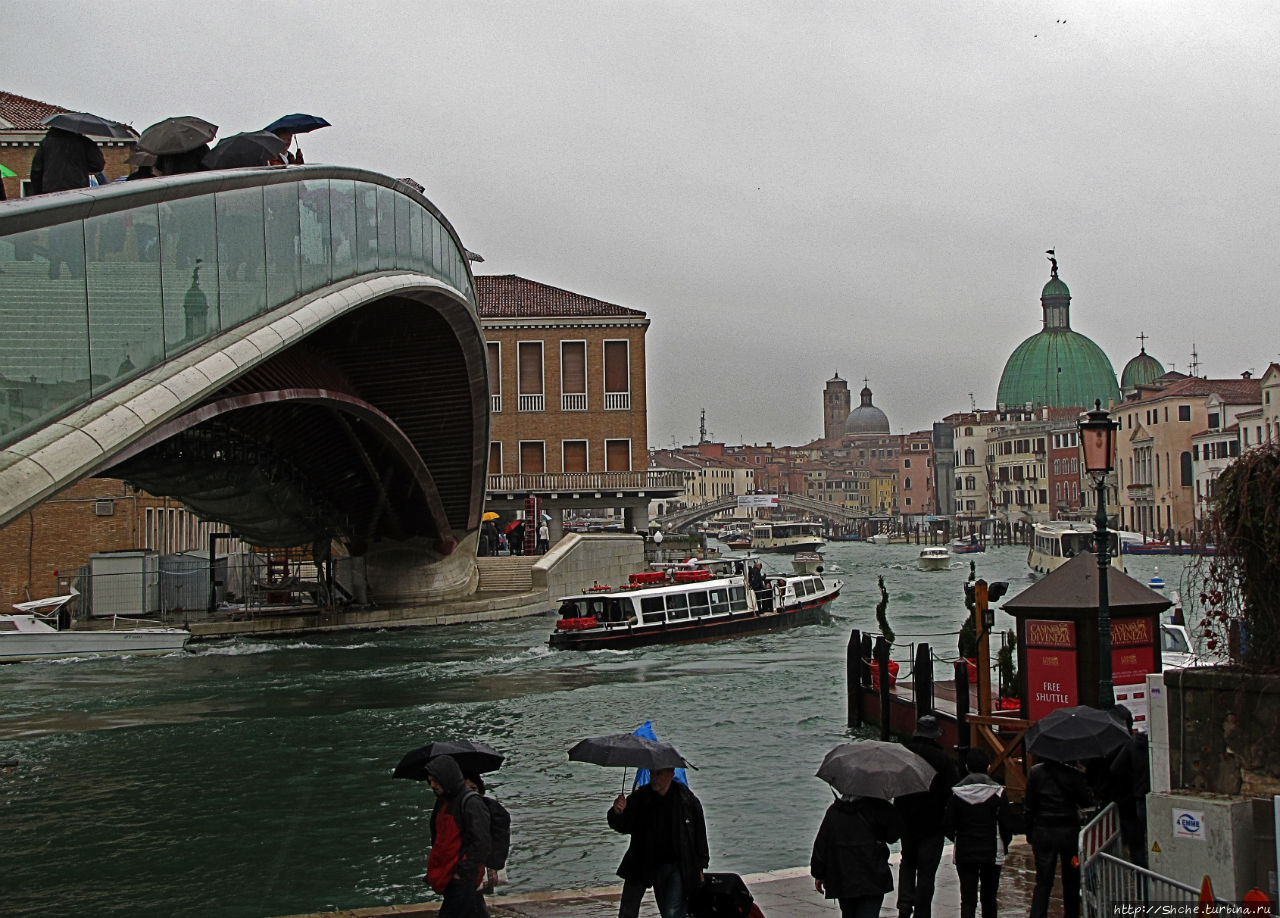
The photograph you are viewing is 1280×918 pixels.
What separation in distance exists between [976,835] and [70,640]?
810 inches

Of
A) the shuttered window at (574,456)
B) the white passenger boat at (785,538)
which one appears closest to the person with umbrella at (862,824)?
the shuttered window at (574,456)

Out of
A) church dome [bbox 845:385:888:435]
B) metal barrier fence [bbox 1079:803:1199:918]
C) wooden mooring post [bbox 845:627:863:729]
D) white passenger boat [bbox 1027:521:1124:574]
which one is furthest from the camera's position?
church dome [bbox 845:385:888:435]

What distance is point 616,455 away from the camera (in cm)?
4356

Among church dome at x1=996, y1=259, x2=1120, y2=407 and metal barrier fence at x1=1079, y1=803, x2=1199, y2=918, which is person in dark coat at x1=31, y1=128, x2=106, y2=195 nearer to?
metal barrier fence at x1=1079, y1=803, x2=1199, y2=918

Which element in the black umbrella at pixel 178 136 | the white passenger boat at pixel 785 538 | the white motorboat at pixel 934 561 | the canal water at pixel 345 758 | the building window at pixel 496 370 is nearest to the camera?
the canal water at pixel 345 758

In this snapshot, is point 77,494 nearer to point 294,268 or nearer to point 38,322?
point 294,268

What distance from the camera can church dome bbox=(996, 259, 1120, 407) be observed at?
113 metres

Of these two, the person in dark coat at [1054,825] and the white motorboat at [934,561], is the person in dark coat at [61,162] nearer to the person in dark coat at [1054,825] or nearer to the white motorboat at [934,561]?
the person in dark coat at [1054,825]

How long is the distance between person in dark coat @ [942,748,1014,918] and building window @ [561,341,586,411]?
122 ft

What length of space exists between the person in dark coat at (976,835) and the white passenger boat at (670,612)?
18.4 metres

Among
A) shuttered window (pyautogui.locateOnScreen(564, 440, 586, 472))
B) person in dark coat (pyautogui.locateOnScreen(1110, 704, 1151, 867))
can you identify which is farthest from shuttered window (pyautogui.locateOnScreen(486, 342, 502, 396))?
person in dark coat (pyautogui.locateOnScreen(1110, 704, 1151, 867))

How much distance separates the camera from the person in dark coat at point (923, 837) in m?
6.36

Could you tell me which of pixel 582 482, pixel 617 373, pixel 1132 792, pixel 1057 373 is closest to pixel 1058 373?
pixel 1057 373

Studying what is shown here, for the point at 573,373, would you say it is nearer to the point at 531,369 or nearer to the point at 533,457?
the point at 531,369
